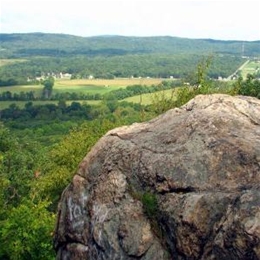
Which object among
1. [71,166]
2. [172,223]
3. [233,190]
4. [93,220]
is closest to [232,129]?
[233,190]

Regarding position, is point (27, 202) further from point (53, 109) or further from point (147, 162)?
point (53, 109)

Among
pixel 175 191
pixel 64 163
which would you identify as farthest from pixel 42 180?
pixel 175 191

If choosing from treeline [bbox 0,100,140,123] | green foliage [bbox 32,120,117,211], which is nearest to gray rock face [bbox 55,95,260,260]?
green foliage [bbox 32,120,117,211]

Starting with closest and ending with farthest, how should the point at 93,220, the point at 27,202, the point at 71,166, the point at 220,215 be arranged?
the point at 220,215
the point at 93,220
the point at 27,202
the point at 71,166

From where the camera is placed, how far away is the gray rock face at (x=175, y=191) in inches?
692

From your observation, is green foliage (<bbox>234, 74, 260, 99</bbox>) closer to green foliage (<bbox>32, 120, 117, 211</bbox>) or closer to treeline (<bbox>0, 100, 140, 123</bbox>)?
green foliage (<bbox>32, 120, 117, 211</bbox>)

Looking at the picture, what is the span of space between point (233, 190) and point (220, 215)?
106cm

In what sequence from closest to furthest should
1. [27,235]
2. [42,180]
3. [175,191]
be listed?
[175,191] < [27,235] < [42,180]

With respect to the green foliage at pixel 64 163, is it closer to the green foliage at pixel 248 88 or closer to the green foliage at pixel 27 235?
the green foliage at pixel 27 235

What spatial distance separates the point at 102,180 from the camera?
21.0 meters

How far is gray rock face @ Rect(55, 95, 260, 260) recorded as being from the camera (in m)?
17.6

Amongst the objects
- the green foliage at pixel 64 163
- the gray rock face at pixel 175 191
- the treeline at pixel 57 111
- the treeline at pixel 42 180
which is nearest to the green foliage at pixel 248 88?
the treeline at pixel 42 180

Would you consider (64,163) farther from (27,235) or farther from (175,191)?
(175,191)

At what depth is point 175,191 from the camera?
19.3 m
